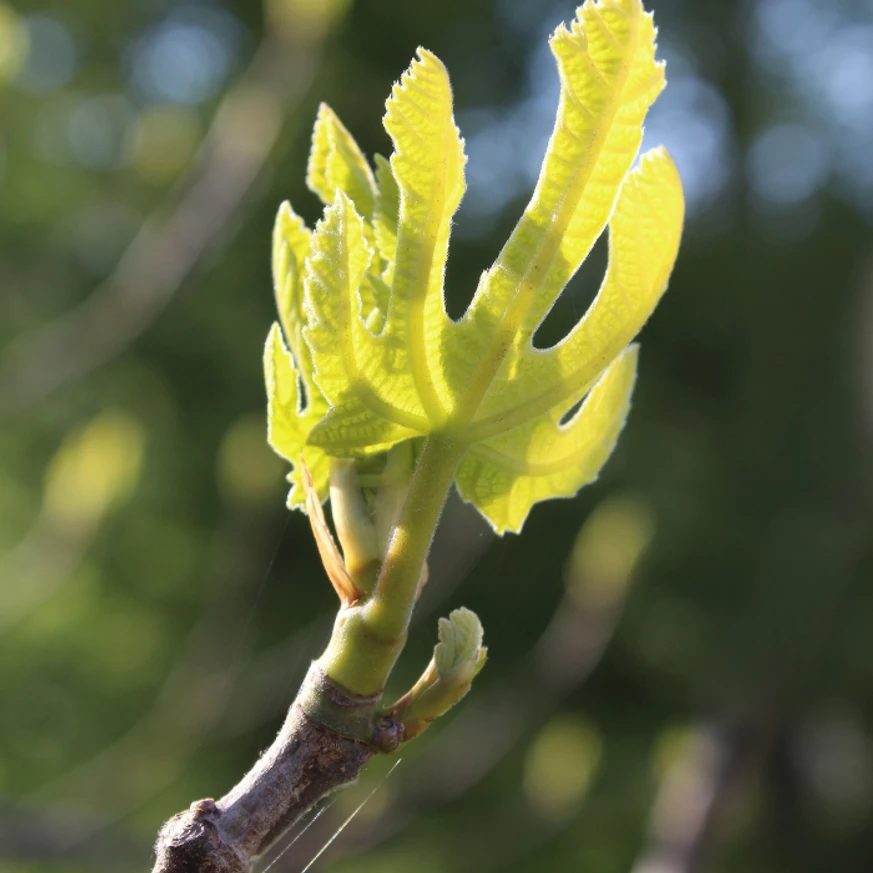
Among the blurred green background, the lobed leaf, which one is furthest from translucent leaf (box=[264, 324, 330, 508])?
the blurred green background

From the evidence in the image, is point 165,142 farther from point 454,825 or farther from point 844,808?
point 844,808

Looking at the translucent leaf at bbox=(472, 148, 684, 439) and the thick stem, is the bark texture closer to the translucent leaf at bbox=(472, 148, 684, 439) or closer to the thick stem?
the thick stem

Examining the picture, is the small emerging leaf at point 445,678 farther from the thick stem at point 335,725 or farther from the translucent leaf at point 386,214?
the translucent leaf at point 386,214

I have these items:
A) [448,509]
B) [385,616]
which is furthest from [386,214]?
[448,509]

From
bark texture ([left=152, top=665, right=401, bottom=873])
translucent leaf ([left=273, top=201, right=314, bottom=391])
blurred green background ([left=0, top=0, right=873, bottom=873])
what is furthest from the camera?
blurred green background ([left=0, top=0, right=873, bottom=873])

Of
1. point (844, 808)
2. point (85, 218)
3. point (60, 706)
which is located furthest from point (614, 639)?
point (85, 218)

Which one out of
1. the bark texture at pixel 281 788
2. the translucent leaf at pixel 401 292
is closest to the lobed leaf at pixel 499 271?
the translucent leaf at pixel 401 292

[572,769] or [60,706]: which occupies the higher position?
[60,706]
